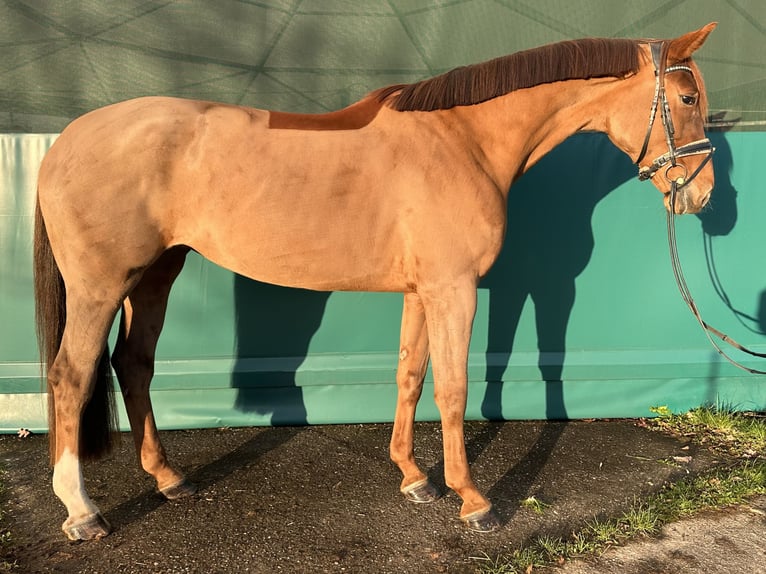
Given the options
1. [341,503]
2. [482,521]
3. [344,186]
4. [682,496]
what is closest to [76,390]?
[341,503]

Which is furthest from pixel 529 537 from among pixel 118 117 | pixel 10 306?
pixel 10 306

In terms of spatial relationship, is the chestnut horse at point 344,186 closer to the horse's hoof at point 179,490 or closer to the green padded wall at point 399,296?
the horse's hoof at point 179,490

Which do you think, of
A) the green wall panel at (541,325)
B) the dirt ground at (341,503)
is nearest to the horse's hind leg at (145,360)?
the dirt ground at (341,503)

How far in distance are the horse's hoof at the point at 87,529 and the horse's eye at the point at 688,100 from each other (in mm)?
3122

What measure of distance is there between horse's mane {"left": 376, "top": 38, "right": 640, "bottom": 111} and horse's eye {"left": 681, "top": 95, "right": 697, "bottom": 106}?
9.6 inches

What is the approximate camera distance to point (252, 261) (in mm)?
2705

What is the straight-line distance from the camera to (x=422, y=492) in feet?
9.93

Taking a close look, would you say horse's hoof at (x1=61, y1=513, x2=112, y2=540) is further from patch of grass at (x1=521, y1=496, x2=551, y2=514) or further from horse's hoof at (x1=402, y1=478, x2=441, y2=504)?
patch of grass at (x1=521, y1=496, x2=551, y2=514)

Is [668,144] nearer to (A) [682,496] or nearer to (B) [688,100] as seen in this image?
(B) [688,100]

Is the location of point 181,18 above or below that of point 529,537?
above

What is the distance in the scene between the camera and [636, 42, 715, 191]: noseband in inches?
103

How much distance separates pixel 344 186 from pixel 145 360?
1.36 metres

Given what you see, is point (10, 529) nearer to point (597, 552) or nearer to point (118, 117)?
point (118, 117)

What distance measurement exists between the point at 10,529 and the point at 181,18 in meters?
2.89
